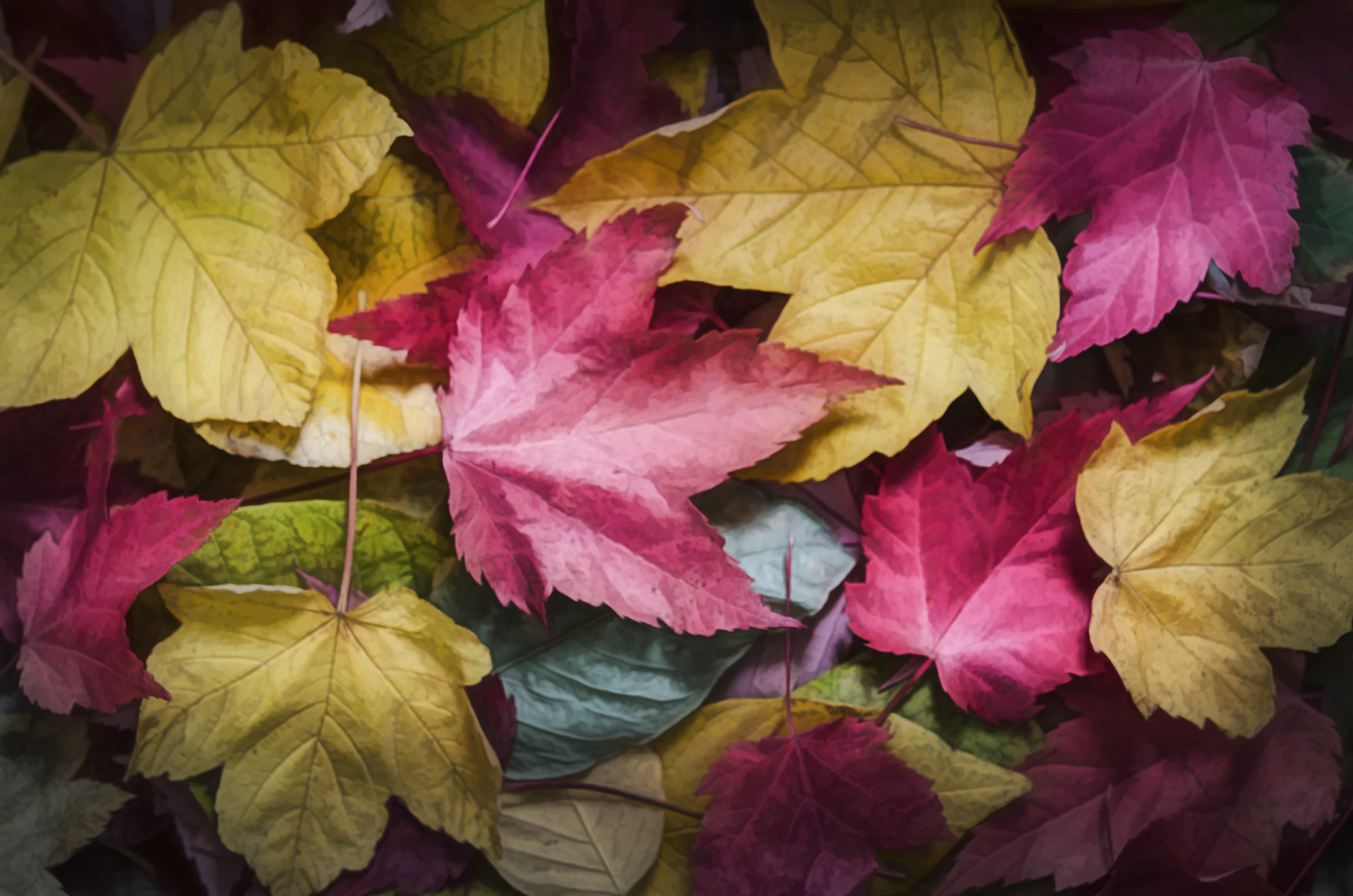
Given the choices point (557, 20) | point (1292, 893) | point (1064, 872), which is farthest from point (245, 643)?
point (1292, 893)

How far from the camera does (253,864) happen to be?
398mm

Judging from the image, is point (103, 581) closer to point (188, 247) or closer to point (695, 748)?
point (188, 247)

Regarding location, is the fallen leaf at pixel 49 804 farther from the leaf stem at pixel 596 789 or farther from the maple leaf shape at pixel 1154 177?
the maple leaf shape at pixel 1154 177

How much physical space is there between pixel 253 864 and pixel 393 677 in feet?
0.42

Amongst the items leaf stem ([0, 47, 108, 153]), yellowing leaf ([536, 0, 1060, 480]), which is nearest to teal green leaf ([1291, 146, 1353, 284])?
yellowing leaf ([536, 0, 1060, 480])

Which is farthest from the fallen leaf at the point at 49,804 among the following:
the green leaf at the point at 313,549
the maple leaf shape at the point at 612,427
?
the maple leaf shape at the point at 612,427

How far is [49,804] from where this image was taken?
1.36 feet

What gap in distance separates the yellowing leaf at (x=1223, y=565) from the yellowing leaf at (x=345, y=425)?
13.8 inches

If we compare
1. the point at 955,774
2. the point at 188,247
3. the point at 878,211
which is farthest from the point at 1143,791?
→ the point at 188,247

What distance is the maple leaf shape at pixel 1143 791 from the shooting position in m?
0.41

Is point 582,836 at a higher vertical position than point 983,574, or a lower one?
lower

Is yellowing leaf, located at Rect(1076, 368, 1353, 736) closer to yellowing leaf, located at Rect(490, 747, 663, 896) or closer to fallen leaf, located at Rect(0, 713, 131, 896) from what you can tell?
yellowing leaf, located at Rect(490, 747, 663, 896)

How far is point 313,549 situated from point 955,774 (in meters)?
0.36

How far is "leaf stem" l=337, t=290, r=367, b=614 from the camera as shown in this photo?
38cm
